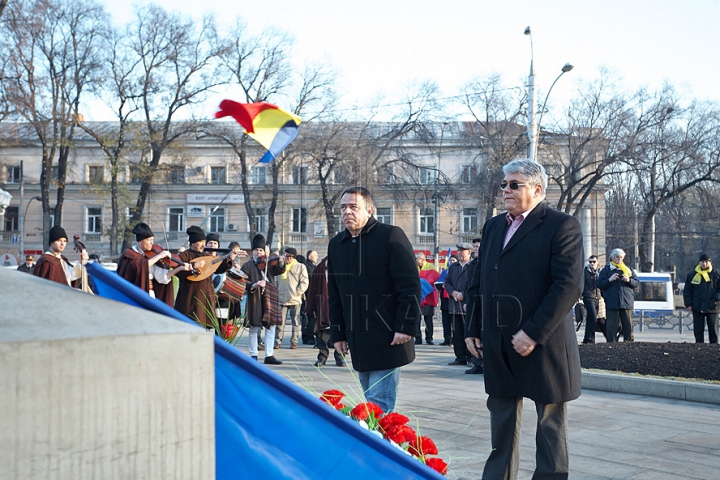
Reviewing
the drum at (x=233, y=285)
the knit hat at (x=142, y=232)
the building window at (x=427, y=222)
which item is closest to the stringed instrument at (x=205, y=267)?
the knit hat at (x=142, y=232)

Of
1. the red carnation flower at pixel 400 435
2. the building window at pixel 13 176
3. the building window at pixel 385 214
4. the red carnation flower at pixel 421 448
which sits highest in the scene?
the building window at pixel 13 176

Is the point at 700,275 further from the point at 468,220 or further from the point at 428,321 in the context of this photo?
the point at 468,220

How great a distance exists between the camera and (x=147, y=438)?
5.59ft

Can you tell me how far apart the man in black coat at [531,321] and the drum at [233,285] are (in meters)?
7.77

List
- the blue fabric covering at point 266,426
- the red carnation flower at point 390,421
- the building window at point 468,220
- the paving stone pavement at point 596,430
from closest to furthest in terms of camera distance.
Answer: the blue fabric covering at point 266,426
the red carnation flower at point 390,421
the paving stone pavement at point 596,430
the building window at point 468,220

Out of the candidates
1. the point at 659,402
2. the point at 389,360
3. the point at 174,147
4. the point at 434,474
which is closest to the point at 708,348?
the point at 659,402

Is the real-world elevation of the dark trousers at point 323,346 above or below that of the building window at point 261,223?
below

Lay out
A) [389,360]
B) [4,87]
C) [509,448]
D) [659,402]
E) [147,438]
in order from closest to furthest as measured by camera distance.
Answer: [147,438] < [509,448] < [389,360] < [659,402] < [4,87]

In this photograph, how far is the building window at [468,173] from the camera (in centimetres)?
4106

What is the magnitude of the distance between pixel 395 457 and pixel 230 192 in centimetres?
5362

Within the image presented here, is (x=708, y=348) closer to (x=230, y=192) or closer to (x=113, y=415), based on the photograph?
(x=113, y=415)

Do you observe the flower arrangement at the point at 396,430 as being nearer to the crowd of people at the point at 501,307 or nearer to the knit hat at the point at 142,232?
the crowd of people at the point at 501,307

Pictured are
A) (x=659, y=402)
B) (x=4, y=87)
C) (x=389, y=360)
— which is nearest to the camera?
(x=389, y=360)

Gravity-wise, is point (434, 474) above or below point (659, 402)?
above
